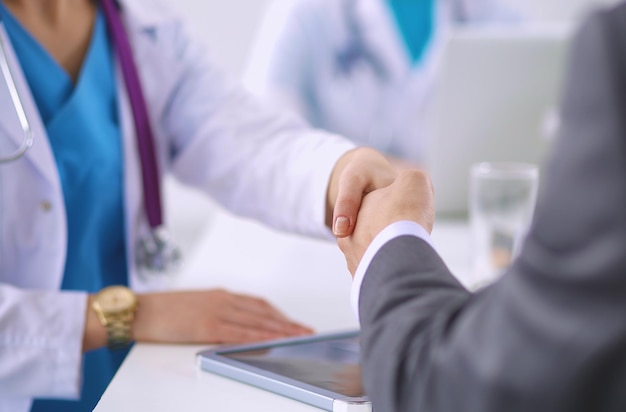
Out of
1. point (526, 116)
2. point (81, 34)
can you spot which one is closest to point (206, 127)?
point (81, 34)

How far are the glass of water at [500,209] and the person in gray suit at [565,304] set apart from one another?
1.12 meters

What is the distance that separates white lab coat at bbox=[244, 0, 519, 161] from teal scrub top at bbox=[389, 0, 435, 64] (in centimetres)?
4

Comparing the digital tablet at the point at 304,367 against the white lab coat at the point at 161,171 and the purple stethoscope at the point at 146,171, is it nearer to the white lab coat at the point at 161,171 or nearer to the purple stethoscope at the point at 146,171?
the white lab coat at the point at 161,171

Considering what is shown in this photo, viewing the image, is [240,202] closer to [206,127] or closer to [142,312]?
[206,127]

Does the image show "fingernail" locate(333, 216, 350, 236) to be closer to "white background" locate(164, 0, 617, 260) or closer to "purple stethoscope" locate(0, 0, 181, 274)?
"purple stethoscope" locate(0, 0, 181, 274)

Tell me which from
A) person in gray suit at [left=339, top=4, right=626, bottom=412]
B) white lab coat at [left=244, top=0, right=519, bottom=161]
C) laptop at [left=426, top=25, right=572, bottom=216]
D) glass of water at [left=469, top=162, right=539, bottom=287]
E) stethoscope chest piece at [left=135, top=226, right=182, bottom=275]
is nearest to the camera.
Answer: person in gray suit at [left=339, top=4, right=626, bottom=412]

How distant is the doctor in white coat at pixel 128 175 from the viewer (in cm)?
115

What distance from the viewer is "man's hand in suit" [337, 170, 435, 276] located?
0.78 meters

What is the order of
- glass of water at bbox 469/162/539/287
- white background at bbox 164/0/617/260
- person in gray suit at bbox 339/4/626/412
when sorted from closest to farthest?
person in gray suit at bbox 339/4/626/412 → glass of water at bbox 469/162/539/287 → white background at bbox 164/0/617/260

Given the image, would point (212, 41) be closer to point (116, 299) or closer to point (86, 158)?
point (86, 158)

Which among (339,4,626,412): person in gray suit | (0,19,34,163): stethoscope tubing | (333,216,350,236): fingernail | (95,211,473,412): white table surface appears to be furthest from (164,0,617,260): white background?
(339,4,626,412): person in gray suit

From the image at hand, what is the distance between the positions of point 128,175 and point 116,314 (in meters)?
0.37

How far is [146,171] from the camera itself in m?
1.50

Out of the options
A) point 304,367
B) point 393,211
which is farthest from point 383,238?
point 304,367
